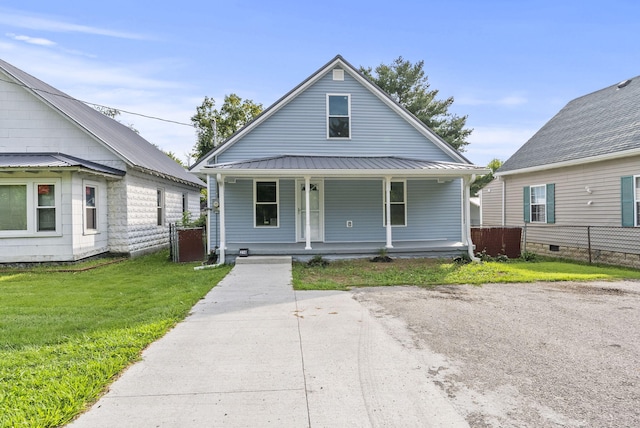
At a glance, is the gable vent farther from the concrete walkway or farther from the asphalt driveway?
the concrete walkway

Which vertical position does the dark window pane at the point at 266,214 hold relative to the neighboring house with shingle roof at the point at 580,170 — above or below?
below

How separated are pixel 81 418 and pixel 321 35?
15430 mm

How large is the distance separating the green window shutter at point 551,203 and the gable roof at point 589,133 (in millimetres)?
842

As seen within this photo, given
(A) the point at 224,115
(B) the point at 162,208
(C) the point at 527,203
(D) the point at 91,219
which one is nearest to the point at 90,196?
(D) the point at 91,219

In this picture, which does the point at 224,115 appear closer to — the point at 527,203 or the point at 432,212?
the point at 432,212

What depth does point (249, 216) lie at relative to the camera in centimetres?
1277

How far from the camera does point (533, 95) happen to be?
2392cm

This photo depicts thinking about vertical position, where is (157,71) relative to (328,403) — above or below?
above

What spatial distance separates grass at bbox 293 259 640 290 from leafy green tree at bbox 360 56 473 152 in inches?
883

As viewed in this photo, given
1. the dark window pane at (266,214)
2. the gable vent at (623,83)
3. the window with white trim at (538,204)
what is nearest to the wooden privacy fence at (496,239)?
the window with white trim at (538,204)

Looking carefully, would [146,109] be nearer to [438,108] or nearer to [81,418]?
[81,418]

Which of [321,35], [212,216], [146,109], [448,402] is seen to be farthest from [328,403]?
[146,109]

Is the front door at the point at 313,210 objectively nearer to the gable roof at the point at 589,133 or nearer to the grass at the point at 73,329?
the grass at the point at 73,329

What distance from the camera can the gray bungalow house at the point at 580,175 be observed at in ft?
38.0
